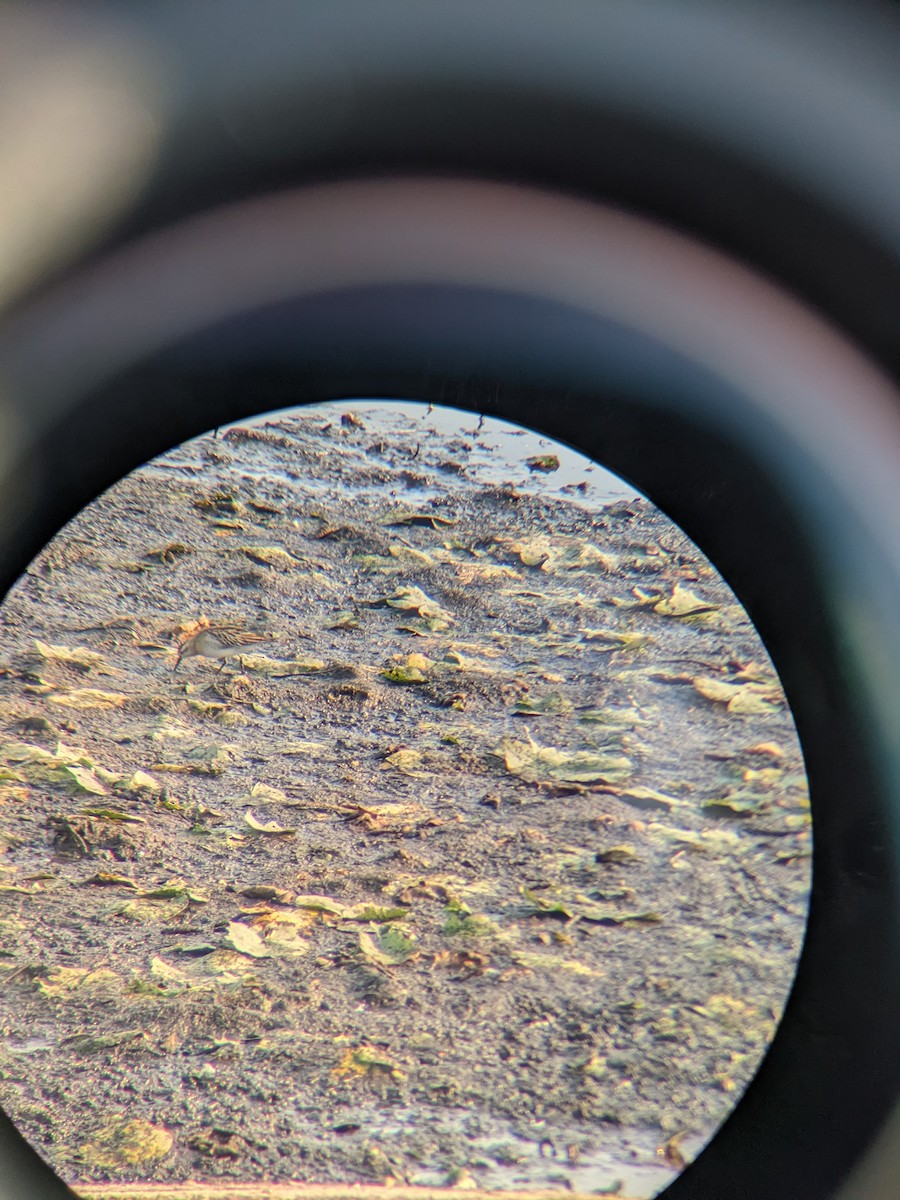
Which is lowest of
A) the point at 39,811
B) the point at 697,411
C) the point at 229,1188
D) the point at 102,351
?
the point at 229,1188

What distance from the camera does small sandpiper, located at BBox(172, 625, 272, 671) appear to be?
99 centimetres

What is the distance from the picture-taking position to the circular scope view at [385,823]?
82 centimetres

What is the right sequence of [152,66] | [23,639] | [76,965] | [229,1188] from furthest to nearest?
1. [23,639]
2. [76,965]
3. [229,1188]
4. [152,66]

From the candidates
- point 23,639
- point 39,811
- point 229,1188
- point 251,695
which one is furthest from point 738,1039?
point 23,639

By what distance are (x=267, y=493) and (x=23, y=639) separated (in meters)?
0.33

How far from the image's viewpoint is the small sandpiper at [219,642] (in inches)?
39.0

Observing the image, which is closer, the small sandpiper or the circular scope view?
the circular scope view

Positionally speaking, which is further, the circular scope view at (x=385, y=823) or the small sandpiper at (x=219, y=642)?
the small sandpiper at (x=219, y=642)

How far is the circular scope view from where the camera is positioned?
82 cm

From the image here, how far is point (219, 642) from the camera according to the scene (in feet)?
3.26

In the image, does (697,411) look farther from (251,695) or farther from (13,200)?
(251,695)

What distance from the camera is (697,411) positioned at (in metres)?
0.56

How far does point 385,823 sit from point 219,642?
281mm

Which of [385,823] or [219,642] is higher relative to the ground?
[219,642]
